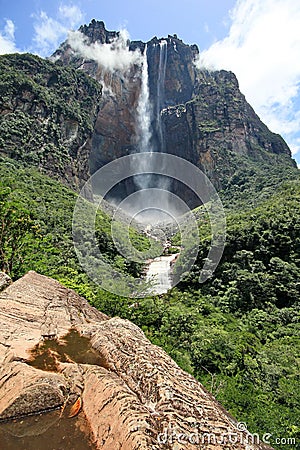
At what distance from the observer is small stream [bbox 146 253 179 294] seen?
98.2 ft

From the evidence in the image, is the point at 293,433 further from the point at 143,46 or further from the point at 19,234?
the point at 143,46

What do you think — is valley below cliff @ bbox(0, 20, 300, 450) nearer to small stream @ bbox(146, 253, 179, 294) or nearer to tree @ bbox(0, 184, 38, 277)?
tree @ bbox(0, 184, 38, 277)

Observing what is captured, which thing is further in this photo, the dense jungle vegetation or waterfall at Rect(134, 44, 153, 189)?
waterfall at Rect(134, 44, 153, 189)

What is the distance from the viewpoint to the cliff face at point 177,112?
8475 cm

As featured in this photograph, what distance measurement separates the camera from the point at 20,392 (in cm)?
322

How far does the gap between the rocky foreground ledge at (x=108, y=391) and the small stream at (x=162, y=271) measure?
23.9 meters

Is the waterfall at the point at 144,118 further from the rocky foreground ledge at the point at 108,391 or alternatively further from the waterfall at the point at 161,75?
the rocky foreground ledge at the point at 108,391

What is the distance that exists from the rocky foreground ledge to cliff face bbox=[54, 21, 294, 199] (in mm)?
76816

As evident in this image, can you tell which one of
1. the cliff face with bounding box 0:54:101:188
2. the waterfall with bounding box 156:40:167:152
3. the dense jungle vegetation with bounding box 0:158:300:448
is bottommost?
the dense jungle vegetation with bounding box 0:158:300:448

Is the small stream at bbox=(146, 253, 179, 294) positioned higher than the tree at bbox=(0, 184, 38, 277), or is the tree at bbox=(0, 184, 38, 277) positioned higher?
the tree at bbox=(0, 184, 38, 277)

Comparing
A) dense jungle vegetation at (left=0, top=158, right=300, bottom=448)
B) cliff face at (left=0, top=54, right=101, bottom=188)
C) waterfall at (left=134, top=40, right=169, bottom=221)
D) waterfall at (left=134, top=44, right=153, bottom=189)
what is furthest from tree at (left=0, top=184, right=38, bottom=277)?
waterfall at (left=134, top=44, right=153, bottom=189)

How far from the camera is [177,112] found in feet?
301

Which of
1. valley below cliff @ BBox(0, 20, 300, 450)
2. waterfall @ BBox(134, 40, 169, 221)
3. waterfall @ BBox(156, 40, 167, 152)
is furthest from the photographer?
waterfall @ BBox(156, 40, 167, 152)

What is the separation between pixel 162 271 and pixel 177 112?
70772 mm
